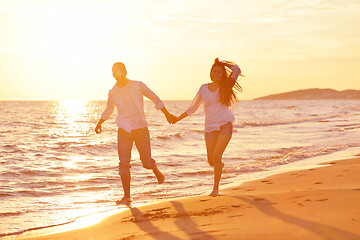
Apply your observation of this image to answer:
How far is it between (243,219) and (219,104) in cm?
224

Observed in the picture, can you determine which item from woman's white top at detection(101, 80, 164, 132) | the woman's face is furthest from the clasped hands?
the woman's face

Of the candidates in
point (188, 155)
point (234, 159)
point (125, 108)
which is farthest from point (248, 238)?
point (188, 155)

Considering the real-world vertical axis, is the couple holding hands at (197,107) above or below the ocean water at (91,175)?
above

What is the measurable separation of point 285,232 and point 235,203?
62.8 inches

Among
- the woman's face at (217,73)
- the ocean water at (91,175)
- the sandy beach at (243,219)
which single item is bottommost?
the ocean water at (91,175)

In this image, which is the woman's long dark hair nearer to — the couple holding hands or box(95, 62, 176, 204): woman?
the couple holding hands

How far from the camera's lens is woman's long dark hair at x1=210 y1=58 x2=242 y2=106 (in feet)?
21.1

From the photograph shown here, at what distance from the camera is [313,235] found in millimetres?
3859

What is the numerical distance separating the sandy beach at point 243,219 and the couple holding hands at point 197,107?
0.83 m

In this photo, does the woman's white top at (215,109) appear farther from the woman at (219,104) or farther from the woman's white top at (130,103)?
the woman's white top at (130,103)

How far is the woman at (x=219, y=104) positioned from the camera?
6.45m

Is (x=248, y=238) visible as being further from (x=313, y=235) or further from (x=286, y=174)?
(x=286, y=174)

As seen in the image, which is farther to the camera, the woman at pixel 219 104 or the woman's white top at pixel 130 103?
the woman's white top at pixel 130 103

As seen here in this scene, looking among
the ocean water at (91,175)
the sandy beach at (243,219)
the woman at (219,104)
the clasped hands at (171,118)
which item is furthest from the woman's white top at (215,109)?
the ocean water at (91,175)
